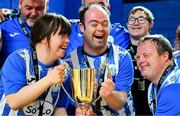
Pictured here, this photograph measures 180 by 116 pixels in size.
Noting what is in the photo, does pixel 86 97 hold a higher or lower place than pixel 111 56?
lower

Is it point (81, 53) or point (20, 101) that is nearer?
point (20, 101)

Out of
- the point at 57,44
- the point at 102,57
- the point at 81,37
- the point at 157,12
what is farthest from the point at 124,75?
the point at 157,12

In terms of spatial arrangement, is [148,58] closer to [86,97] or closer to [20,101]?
[86,97]

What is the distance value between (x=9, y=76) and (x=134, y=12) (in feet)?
5.16

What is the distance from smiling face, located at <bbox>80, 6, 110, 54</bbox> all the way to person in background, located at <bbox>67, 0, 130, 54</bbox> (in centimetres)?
36

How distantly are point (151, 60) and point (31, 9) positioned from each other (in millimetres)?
984

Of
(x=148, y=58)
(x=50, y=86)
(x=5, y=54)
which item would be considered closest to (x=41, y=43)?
(x=50, y=86)

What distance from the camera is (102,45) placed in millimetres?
2094

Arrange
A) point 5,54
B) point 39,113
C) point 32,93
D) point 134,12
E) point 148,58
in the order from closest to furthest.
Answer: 1. point 32,93
2. point 39,113
3. point 148,58
4. point 5,54
5. point 134,12

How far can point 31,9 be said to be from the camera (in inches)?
A: 102

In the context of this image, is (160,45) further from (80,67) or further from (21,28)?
(21,28)

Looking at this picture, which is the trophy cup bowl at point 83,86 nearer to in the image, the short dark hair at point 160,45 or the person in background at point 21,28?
the short dark hair at point 160,45

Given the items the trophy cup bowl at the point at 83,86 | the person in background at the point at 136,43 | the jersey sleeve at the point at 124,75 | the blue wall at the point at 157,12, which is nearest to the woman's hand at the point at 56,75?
the trophy cup bowl at the point at 83,86

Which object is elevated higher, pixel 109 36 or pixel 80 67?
pixel 109 36
